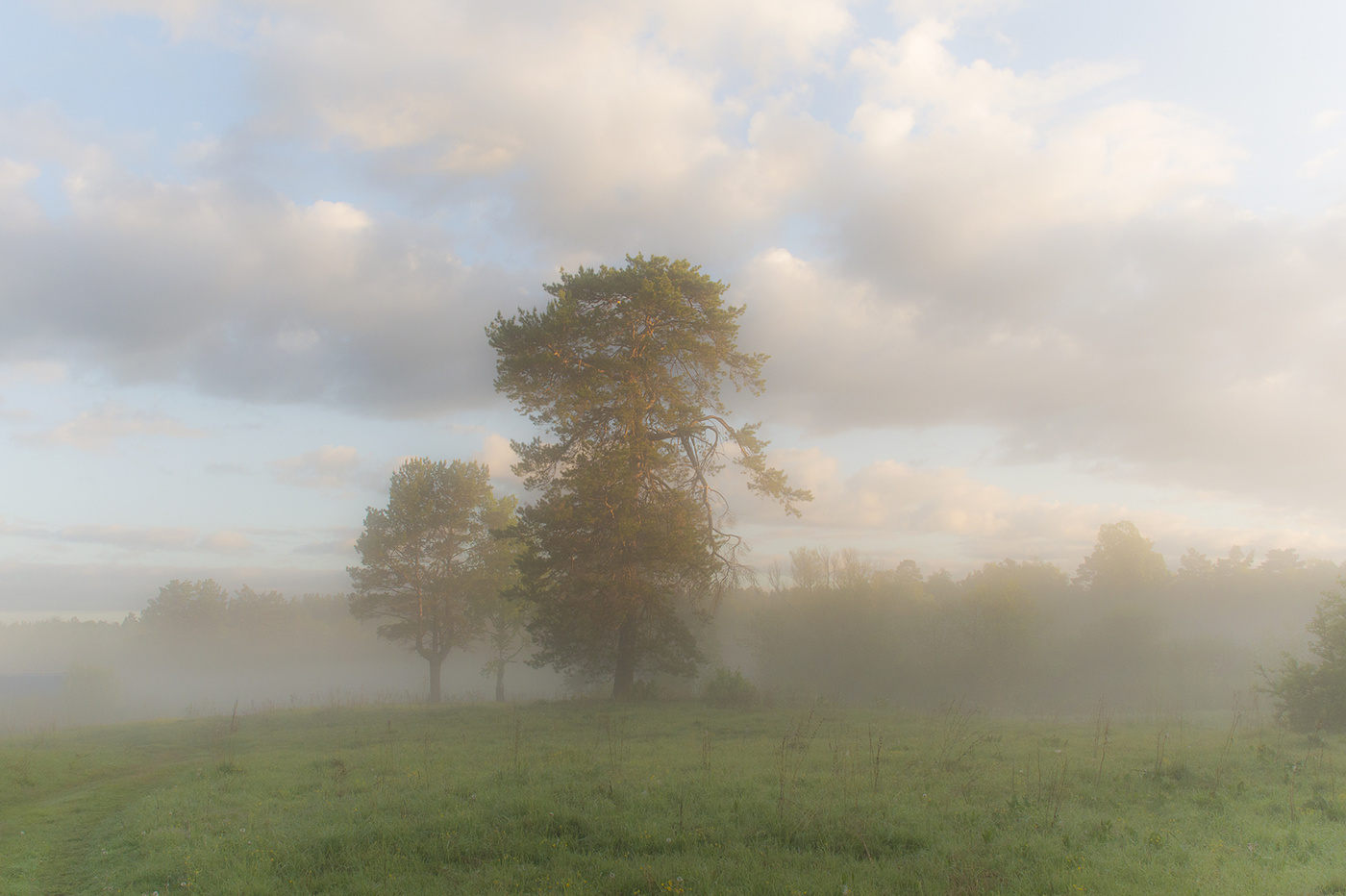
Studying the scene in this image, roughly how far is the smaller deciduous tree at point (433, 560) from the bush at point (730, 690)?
1725 cm

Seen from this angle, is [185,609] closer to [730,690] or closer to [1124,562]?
[730,690]

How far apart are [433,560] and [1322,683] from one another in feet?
131

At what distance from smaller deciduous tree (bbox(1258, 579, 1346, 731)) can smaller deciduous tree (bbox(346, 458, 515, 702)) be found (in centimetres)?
3539

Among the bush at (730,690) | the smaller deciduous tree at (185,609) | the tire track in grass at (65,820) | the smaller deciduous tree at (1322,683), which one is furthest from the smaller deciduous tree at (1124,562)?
the smaller deciduous tree at (185,609)

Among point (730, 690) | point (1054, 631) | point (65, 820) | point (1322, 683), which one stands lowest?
point (1054, 631)

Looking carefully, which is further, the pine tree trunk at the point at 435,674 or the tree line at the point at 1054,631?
the tree line at the point at 1054,631

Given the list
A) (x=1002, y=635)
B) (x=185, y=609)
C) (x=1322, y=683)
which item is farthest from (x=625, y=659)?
(x=185, y=609)

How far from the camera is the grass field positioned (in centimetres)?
652

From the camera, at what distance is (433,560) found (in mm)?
38188

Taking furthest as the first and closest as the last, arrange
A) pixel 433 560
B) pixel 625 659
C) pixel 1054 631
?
1. pixel 1054 631
2. pixel 433 560
3. pixel 625 659

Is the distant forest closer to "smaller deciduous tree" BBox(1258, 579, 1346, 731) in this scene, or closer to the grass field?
"smaller deciduous tree" BBox(1258, 579, 1346, 731)

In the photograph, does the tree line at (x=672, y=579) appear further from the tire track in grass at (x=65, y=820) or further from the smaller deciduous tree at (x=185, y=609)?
the smaller deciduous tree at (x=185, y=609)

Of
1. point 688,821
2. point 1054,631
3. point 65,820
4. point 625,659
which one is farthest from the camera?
point 1054,631

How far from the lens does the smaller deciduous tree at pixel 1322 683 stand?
2109cm
